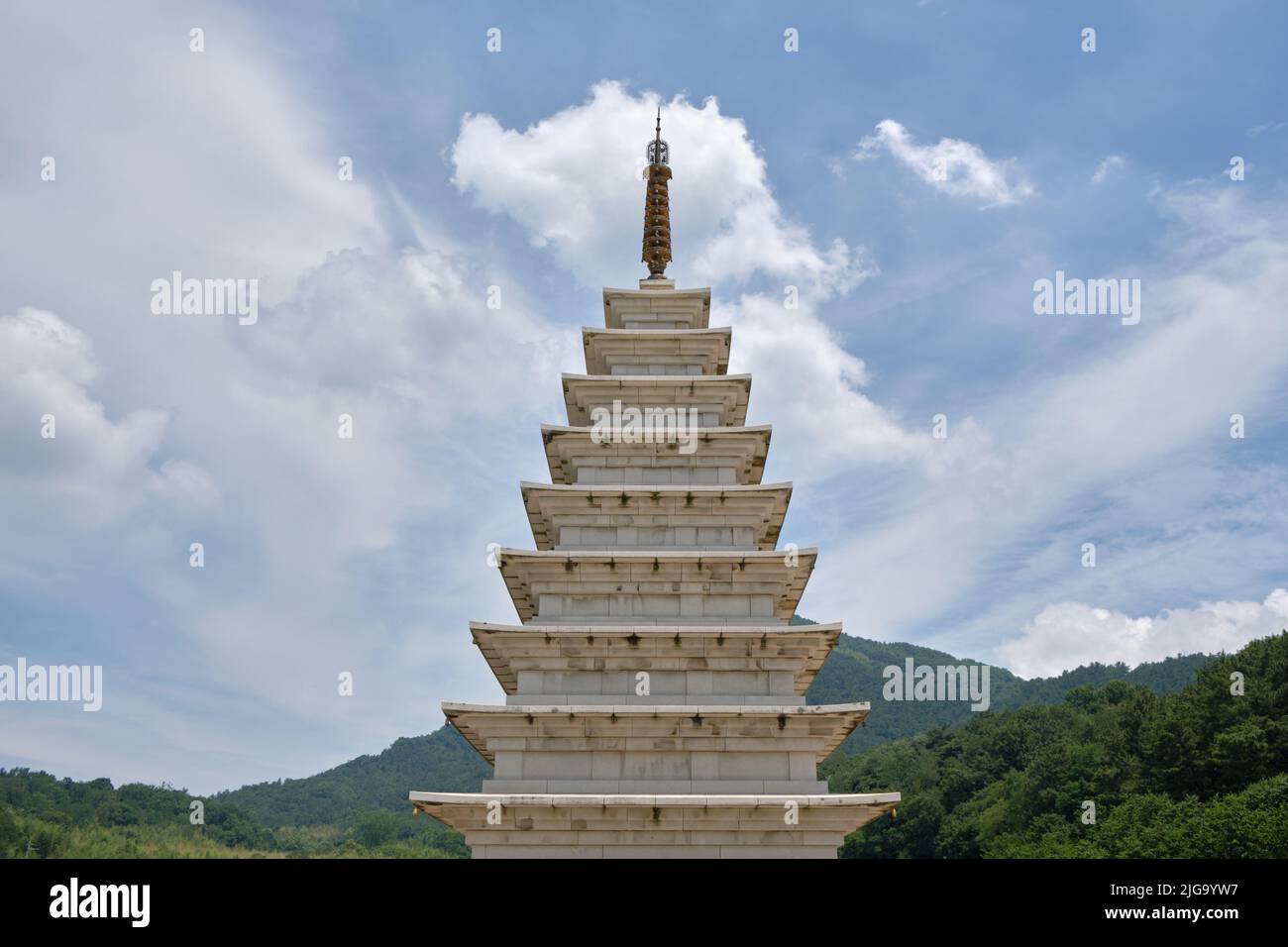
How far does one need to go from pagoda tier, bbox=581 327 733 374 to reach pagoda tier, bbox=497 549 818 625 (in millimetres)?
6785

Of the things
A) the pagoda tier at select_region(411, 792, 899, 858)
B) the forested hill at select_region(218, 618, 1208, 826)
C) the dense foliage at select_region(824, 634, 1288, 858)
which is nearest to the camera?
the pagoda tier at select_region(411, 792, 899, 858)

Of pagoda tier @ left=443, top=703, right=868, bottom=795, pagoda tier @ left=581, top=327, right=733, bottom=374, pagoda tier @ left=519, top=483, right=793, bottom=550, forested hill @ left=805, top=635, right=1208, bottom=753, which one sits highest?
pagoda tier @ left=581, top=327, right=733, bottom=374

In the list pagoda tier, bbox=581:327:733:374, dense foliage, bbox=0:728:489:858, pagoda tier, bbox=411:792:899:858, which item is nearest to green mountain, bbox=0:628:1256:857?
dense foliage, bbox=0:728:489:858

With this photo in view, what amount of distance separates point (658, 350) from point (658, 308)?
5.15ft

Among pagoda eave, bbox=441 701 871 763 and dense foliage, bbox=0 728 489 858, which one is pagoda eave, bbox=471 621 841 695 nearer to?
pagoda eave, bbox=441 701 871 763

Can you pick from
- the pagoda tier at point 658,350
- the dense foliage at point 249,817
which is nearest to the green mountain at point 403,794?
the dense foliage at point 249,817

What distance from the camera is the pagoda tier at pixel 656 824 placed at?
61.0ft

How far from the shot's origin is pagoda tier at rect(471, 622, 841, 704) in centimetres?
2097

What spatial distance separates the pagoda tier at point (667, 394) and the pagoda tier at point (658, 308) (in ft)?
8.99

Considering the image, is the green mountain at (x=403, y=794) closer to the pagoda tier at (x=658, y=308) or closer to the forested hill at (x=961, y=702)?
the forested hill at (x=961, y=702)

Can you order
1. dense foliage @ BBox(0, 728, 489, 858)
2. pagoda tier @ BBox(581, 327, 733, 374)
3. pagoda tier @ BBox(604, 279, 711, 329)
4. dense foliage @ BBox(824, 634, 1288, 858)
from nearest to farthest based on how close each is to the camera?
pagoda tier @ BBox(581, 327, 733, 374)
pagoda tier @ BBox(604, 279, 711, 329)
dense foliage @ BBox(824, 634, 1288, 858)
dense foliage @ BBox(0, 728, 489, 858)
